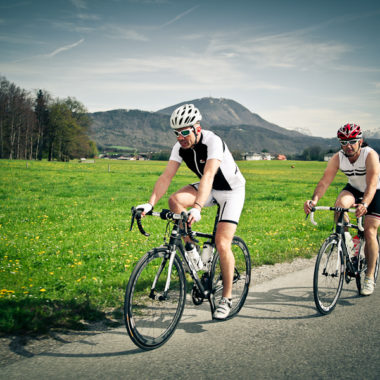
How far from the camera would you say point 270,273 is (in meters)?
6.69

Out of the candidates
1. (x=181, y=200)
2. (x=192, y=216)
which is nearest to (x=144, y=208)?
(x=192, y=216)

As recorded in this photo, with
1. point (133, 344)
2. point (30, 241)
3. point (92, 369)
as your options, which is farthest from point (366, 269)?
point (30, 241)

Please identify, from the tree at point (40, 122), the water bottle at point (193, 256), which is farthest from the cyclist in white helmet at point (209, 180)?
the tree at point (40, 122)

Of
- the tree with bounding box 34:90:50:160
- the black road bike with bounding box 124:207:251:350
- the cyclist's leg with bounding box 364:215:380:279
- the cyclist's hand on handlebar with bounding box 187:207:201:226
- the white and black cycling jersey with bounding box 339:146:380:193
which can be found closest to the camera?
the black road bike with bounding box 124:207:251:350

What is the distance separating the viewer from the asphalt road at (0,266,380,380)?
3250mm

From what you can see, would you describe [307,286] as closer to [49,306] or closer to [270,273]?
[270,273]

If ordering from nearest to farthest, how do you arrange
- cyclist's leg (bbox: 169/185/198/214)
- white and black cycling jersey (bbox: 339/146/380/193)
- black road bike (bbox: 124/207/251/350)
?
black road bike (bbox: 124/207/251/350) → cyclist's leg (bbox: 169/185/198/214) → white and black cycling jersey (bbox: 339/146/380/193)

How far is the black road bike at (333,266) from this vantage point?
477 centimetres

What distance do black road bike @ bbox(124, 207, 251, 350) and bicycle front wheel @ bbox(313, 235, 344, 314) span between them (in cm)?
110

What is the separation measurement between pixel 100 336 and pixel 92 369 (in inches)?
26.0

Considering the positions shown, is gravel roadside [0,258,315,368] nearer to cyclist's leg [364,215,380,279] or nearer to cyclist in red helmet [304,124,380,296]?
cyclist in red helmet [304,124,380,296]

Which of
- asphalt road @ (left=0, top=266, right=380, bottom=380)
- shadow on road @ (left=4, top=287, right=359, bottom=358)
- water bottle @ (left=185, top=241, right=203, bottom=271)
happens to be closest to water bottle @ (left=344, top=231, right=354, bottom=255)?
shadow on road @ (left=4, top=287, right=359, bottom=358)

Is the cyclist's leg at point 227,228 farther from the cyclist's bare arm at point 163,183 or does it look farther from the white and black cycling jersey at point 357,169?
the white and black cycling jersey at point 357,169

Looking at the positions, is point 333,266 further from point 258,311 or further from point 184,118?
point 184,118
